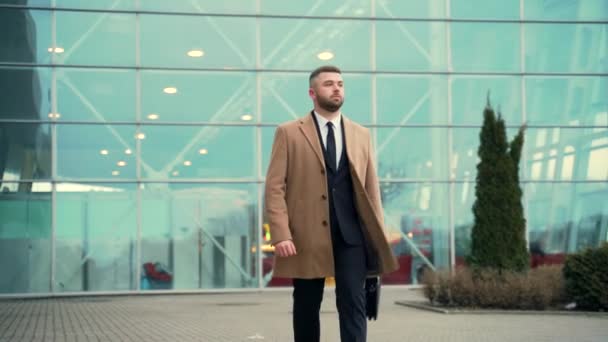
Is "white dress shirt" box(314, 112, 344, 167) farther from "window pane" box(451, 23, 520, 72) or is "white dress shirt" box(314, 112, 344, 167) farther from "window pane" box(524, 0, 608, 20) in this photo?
"window pane" box(524, 0, 608, 20)

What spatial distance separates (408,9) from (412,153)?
137 inches

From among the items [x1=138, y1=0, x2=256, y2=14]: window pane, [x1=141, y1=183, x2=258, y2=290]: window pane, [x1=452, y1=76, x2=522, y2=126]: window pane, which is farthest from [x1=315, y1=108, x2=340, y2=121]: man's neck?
[x1=452, y1=76, x2=522, y2=126]: window pane

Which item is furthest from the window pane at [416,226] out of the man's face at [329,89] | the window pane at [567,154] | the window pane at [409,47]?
the man's face at [329,89]

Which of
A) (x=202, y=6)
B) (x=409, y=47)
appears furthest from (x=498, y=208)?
(x=202, y=6)

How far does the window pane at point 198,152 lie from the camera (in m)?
21.9

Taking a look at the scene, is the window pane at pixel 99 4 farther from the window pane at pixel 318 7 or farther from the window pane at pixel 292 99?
the window pane at pixel 292 99

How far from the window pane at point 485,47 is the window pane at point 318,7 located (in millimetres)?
2285

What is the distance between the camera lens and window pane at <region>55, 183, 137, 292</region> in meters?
21.3

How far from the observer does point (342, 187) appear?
18.4 ft

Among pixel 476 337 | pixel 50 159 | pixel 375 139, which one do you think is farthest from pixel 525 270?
pixel 50 159

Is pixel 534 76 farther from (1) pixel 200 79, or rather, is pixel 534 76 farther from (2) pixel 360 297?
(2) pixel 360 297

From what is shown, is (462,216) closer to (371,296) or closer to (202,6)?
(202,6)

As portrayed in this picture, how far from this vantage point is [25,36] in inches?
866

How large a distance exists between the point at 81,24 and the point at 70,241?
485 cm
